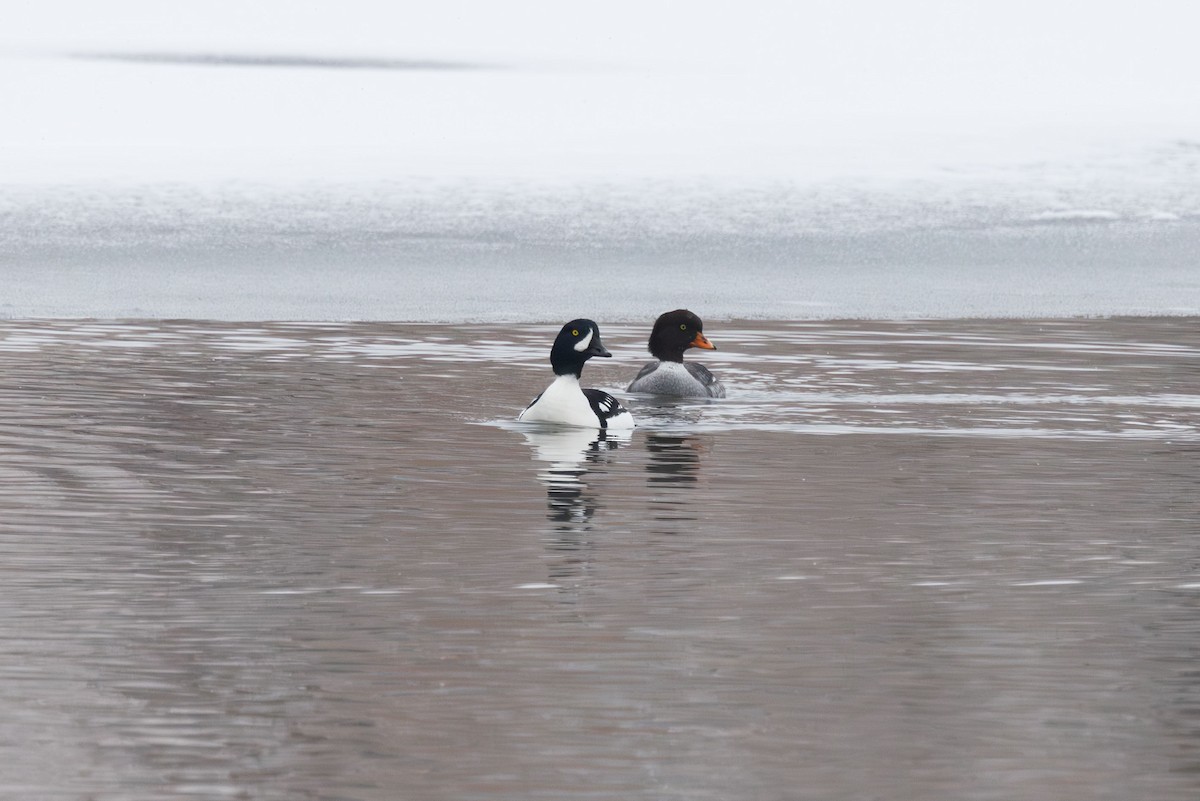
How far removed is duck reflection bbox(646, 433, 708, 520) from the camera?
714 cm

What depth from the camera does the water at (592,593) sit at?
13.2 feet

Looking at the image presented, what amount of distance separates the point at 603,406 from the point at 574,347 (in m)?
0.36

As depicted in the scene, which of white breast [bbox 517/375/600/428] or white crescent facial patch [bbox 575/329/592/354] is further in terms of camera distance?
white crescent facial patch [bbox 575/329/592/354]

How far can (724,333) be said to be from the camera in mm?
13773

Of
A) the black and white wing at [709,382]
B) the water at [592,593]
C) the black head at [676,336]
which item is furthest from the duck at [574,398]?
the black head at [676,336]

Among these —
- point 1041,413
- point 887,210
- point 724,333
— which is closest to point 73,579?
point 1041,413

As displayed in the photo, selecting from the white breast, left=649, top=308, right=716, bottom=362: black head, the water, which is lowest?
the water

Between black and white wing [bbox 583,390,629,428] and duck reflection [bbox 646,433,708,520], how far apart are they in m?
0.20

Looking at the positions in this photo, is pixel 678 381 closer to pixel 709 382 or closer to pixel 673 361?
pixel 709 382

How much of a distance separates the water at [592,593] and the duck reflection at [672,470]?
0.04 m

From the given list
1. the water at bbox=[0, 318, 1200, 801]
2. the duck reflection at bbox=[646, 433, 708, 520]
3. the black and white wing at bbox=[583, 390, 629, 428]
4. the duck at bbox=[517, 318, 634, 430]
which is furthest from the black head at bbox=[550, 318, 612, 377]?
the duck reflection at bbox=[646, 433, 708, 520]

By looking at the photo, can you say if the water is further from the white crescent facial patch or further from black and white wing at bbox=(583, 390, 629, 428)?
the white crescent facial patch

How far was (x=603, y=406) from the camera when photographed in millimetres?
9656

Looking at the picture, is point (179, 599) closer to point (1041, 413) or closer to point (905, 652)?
point (905, 652)
